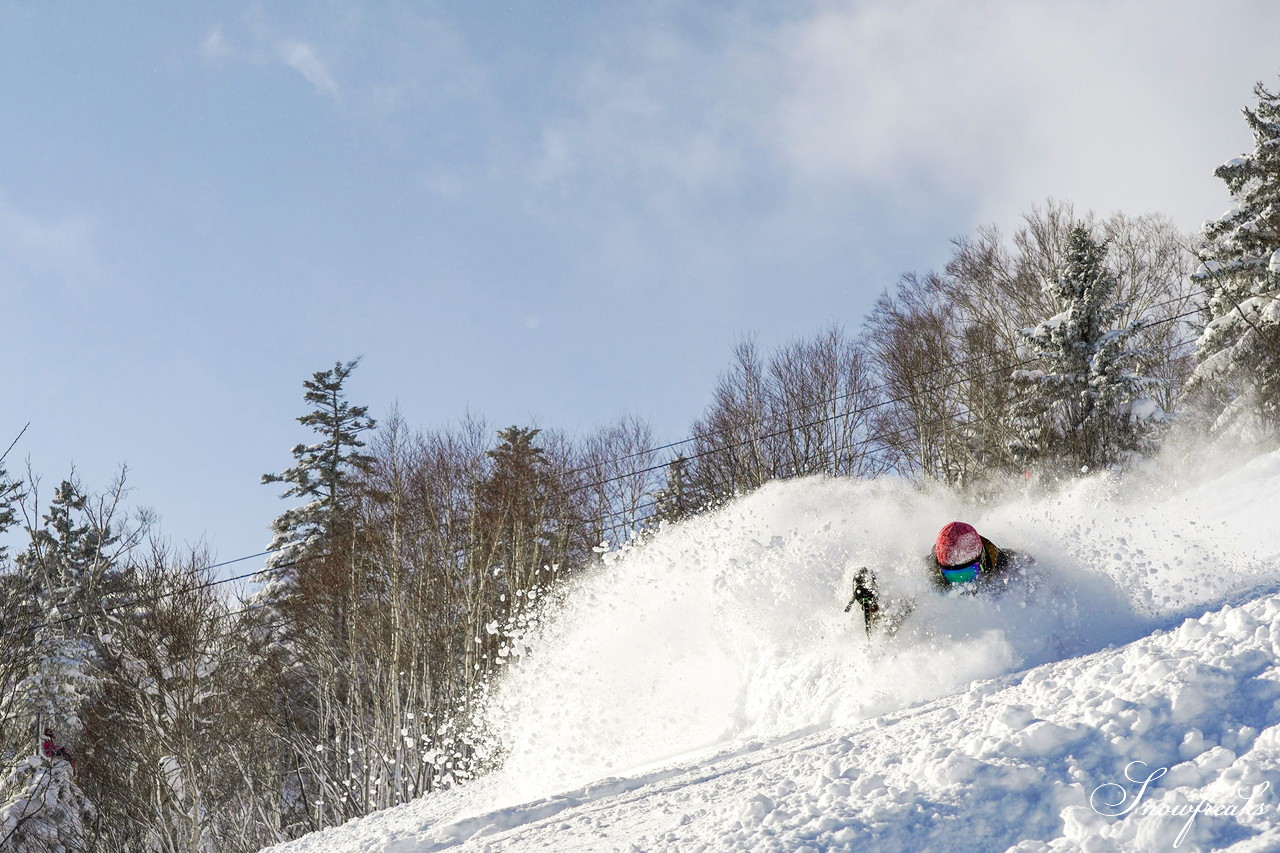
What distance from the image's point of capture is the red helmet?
817 centimetres

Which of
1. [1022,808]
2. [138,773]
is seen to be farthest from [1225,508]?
[138,773]

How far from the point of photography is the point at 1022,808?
4.23 m

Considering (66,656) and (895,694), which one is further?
(66,656)

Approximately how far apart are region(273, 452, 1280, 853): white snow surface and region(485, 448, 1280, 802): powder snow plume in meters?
0.03

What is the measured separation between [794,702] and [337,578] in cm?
1548

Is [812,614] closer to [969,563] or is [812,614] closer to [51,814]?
[969,563]

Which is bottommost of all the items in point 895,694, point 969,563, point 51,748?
point 895,694

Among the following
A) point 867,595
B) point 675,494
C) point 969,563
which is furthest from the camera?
point 675,494

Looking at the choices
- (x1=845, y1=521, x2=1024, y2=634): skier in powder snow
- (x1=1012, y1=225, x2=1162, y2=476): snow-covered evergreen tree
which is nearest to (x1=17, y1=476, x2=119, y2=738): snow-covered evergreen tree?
(x1=845, y1=521, x2=1024, y2=634): skier in powder snow

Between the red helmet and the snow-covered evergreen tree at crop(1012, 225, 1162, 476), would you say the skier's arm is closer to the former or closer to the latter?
the red helmet

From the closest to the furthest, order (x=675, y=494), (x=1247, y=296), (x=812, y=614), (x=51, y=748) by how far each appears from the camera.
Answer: (x=812, y=614), (x=1247, y=296), (x=51, y=748), (x=675, y=494)

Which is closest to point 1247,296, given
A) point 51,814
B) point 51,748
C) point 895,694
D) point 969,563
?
point 969,563

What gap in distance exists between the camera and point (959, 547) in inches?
322

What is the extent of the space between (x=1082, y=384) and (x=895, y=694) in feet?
64.8
